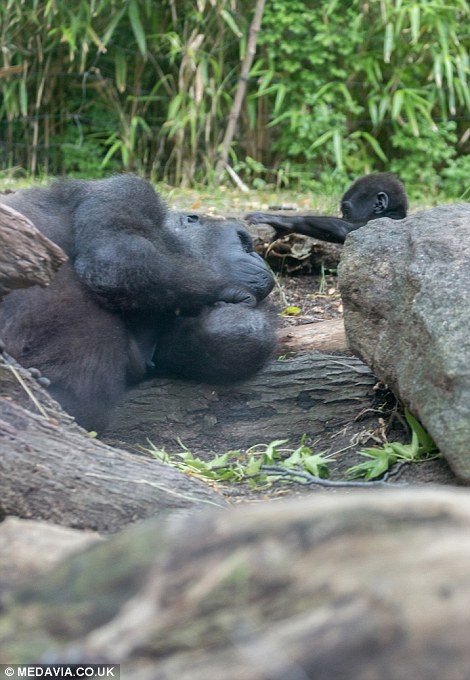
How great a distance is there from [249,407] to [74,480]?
169cm

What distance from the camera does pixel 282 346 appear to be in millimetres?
4262

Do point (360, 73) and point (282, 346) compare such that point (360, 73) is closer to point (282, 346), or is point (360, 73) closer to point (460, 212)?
point (282, 346)

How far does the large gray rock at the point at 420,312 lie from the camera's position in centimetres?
271

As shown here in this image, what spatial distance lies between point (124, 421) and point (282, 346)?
85 cm

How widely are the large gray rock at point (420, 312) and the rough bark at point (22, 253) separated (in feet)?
3.75

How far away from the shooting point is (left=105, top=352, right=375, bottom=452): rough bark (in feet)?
12.2

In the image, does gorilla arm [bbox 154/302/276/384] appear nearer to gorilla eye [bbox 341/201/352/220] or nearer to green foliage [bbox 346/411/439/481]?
green foliage [bbox 346/411/439/481]

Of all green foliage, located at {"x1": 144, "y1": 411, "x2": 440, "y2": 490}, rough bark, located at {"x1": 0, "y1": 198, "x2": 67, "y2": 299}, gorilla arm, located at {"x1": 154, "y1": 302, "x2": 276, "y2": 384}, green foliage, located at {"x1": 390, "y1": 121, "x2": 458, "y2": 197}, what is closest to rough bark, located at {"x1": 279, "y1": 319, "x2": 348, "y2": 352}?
gorilla arm, located at {"x1": 154, "y1": 302, "x2": 276, "y2": 384}

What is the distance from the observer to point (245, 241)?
4.14 m

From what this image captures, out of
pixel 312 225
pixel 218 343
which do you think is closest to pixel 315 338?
pixel 218 343

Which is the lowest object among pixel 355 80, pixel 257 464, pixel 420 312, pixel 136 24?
pixel 257 464

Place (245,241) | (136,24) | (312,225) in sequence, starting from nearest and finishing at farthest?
(245,241), (312,225), (136,24)

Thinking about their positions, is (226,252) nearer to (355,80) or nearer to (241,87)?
(241,87)

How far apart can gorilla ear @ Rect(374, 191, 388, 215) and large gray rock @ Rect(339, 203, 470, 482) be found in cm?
232
